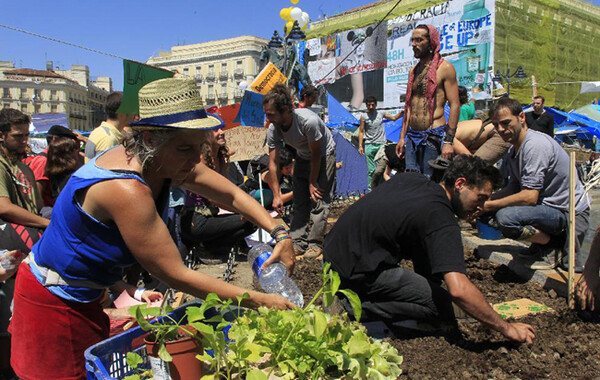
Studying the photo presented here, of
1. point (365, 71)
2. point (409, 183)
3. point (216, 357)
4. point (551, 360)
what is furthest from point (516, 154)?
point (365, 71)

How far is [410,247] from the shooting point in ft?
9.88

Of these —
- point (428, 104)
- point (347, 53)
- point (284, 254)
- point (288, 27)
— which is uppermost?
point (347, 53)

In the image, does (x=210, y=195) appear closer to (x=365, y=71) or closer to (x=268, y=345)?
(x=268, y=345)

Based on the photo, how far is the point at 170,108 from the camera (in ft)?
5.42

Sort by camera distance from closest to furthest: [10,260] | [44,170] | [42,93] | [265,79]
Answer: [10,260], [44,170], [265,79], [42,93]

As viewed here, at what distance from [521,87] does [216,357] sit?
96.1 ft

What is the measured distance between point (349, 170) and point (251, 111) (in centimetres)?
398

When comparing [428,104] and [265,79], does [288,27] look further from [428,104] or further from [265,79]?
[428,104]

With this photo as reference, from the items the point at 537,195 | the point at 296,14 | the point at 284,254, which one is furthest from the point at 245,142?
the point at 296,14

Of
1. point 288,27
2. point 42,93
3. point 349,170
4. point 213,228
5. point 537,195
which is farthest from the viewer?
point 42,93

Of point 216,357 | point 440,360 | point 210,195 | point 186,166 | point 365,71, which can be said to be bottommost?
point 440,360

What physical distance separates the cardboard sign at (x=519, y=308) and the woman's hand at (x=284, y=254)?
195cm

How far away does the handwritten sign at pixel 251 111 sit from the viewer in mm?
6875

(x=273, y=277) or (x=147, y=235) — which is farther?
(x=273, y=277)
